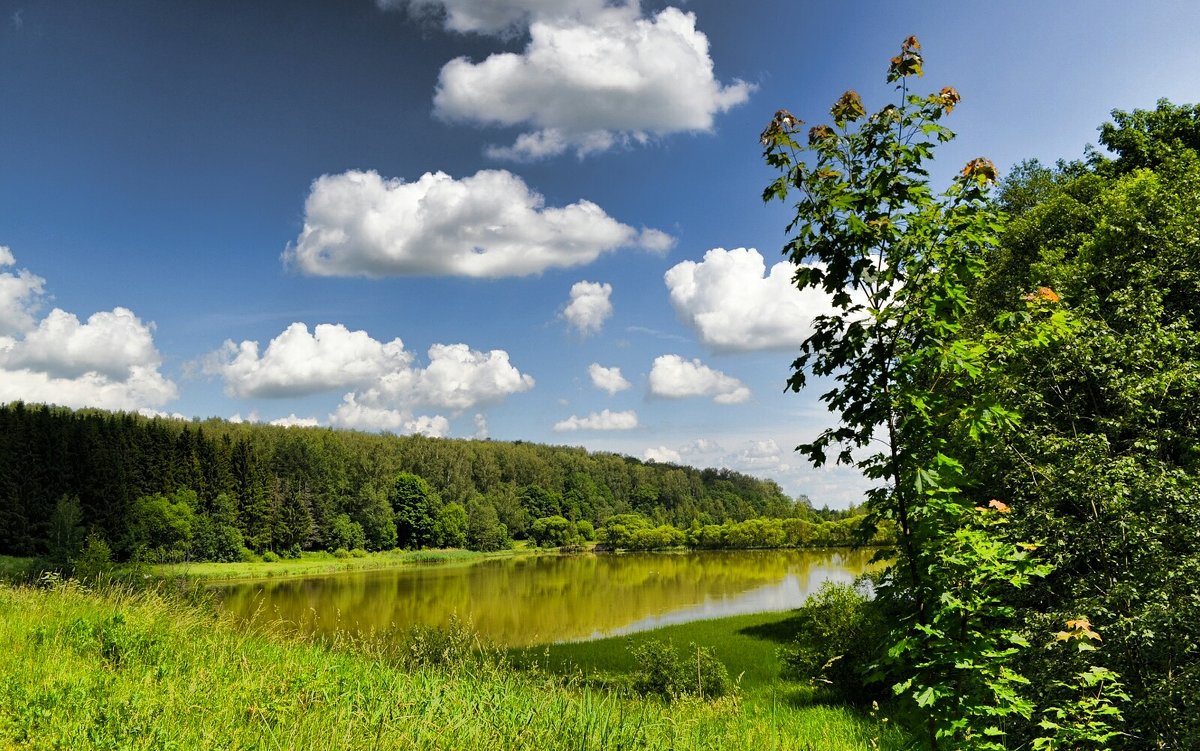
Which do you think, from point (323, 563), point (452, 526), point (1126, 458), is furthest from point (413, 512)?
point (1126, 458)

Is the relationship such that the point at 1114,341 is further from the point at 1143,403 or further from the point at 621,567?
the point at 621,567

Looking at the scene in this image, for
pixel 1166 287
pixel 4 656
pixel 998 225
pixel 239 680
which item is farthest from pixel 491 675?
pixel 1166 287

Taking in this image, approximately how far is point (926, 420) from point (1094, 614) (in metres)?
7.72

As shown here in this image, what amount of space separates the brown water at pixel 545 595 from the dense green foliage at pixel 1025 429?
56.9 ft

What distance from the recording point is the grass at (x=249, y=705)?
444 cm

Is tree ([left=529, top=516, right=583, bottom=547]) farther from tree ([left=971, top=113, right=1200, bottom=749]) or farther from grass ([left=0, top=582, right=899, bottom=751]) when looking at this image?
grass ([left=0, top=582, right=899, bottom=751])

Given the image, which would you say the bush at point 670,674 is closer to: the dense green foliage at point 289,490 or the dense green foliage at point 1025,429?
the dense green foliage at point 1025,429

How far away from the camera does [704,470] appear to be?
18675 centimetres

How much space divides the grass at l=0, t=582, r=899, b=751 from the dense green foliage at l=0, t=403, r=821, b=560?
51639 millimetres

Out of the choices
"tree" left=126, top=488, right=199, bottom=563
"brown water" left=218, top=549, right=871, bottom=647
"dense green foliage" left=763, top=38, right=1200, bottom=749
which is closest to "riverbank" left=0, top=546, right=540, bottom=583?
"tree" left=126, top=488, right=199, bottom=563

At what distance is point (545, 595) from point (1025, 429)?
137 ft

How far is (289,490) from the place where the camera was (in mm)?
82750

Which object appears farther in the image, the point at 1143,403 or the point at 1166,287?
the point at 1166,287

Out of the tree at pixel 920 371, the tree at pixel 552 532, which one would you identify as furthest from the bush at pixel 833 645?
the tree at pixel 552 532
